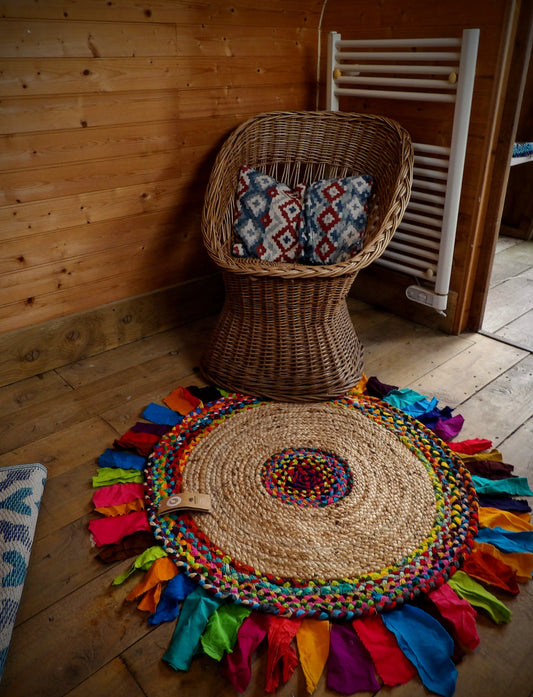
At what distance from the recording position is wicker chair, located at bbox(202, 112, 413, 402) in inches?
62.9

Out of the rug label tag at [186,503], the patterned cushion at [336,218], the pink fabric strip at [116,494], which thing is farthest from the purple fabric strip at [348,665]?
the patterned cushion at [336,218]

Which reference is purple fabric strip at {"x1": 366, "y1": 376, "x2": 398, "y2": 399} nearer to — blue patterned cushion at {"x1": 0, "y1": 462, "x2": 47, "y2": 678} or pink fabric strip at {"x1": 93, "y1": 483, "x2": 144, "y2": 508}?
pink fabric strip at {"x1": 93, "y1": 483, "x2": 144, "y2": 508}

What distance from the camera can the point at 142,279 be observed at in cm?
203

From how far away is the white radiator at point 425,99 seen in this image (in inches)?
66.0

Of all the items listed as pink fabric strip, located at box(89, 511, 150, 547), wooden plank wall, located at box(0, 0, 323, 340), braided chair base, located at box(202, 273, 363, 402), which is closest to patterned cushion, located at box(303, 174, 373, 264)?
braided chair base, located at box(202, 273, 363, 402)

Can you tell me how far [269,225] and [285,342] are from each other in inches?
16.9

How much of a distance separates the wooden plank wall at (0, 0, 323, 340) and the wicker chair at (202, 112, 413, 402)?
0.18 meters

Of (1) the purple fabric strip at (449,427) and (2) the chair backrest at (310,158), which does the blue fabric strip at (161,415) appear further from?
(1) the purple fabric strip at (449,427)

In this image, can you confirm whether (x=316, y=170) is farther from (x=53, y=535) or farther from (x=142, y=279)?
(x=53, y=535)

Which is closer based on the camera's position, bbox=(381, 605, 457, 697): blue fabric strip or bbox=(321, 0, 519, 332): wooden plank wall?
bbox=(381, 605, 457, 697): blue fabric strip

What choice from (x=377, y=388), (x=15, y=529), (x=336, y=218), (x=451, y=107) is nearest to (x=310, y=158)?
(x=336, y=218)

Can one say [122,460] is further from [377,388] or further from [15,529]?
[377,388]

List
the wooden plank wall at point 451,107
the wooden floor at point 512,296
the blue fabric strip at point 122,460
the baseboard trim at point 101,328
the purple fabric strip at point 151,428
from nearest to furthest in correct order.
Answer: the blue fabric strip at point 122,460 → the purple fabric strip at point 151,428 → the wooden plank wall at point 451,107 → the baseboard trim at point 101,328 → the wooden floor at point 512,296

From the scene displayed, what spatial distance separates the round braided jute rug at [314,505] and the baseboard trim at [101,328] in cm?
54
